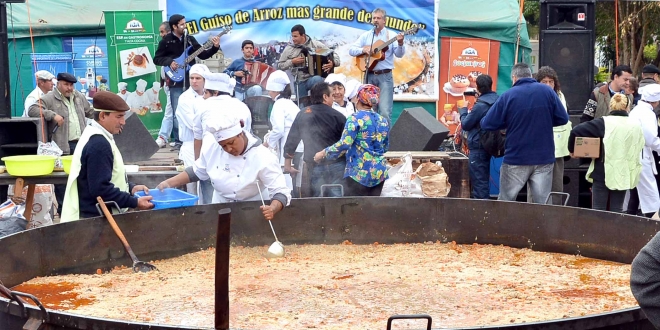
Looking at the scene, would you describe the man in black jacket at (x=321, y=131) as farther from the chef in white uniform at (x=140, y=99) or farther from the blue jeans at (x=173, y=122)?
the chef in white uniform at (x=140, y=99)

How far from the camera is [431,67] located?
45.6 feet

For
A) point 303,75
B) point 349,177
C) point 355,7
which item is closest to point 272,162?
point 349,177

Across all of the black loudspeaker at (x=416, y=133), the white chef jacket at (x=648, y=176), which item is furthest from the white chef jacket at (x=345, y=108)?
the white chef jacket at (x=648, y=176)

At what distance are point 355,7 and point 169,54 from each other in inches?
125

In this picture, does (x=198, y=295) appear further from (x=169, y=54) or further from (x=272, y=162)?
(x=169, y=54)

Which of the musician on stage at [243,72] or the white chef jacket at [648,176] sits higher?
the musician on stage at [243,72]

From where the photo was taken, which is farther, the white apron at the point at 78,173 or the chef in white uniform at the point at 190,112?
the chef in white uniform at the point at 190,112

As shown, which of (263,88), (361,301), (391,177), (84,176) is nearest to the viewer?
(361,301)

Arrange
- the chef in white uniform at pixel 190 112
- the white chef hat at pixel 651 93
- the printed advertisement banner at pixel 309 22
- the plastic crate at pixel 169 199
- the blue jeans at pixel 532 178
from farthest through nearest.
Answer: the printed advertisement banner at pixel 309 22
the white chef hat at pixel 651 93
the chef in white uniform at pixel 190 112
the blue jeans at pixel 532 178
the plastic crate at pixel 169 199

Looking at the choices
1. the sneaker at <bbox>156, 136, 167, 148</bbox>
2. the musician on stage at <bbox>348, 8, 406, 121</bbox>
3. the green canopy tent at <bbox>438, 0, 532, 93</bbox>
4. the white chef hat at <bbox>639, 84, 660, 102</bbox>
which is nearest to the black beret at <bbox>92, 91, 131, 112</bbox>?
the white chef hat at <bbox>639, 84, 660, 102</bbox>

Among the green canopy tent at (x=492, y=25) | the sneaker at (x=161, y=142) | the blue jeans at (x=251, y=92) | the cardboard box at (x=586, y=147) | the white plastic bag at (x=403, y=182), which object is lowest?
the white plastic bag at (x=403, y=182)

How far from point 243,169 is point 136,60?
322 inches

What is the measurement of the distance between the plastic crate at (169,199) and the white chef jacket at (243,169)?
23 cm

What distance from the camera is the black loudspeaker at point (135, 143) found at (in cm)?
1066
